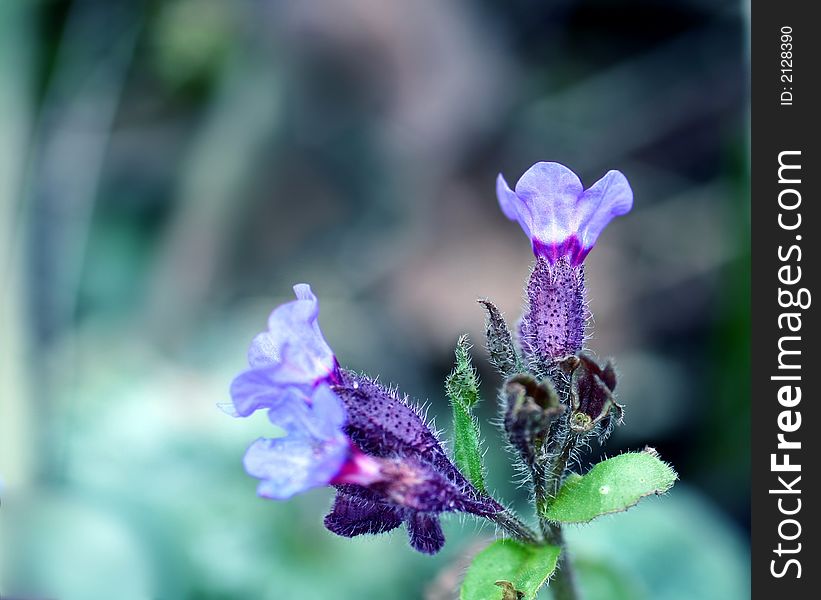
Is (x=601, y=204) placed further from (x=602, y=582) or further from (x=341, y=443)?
(x=602, y=582)

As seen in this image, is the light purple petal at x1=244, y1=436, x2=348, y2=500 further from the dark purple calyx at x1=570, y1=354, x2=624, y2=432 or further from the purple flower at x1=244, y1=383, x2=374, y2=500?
the dark purple calyx at x1=570, y1=354, x2=624, y2=432

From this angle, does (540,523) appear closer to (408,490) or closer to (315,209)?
(408,490)

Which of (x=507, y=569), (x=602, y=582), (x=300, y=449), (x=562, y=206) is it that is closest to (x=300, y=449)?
(x=300, y=449)

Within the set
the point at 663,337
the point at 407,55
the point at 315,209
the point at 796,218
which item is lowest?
the point at 796,218

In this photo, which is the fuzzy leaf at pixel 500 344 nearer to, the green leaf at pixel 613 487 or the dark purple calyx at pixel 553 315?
the dark purple calyx at pixel 553 315

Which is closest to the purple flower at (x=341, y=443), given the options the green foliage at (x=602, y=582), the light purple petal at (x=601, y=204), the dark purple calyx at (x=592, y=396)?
the dark purple calyx at (x=592, y=396)

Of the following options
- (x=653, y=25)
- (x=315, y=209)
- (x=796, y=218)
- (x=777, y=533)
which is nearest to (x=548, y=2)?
(x=653, y=25)
